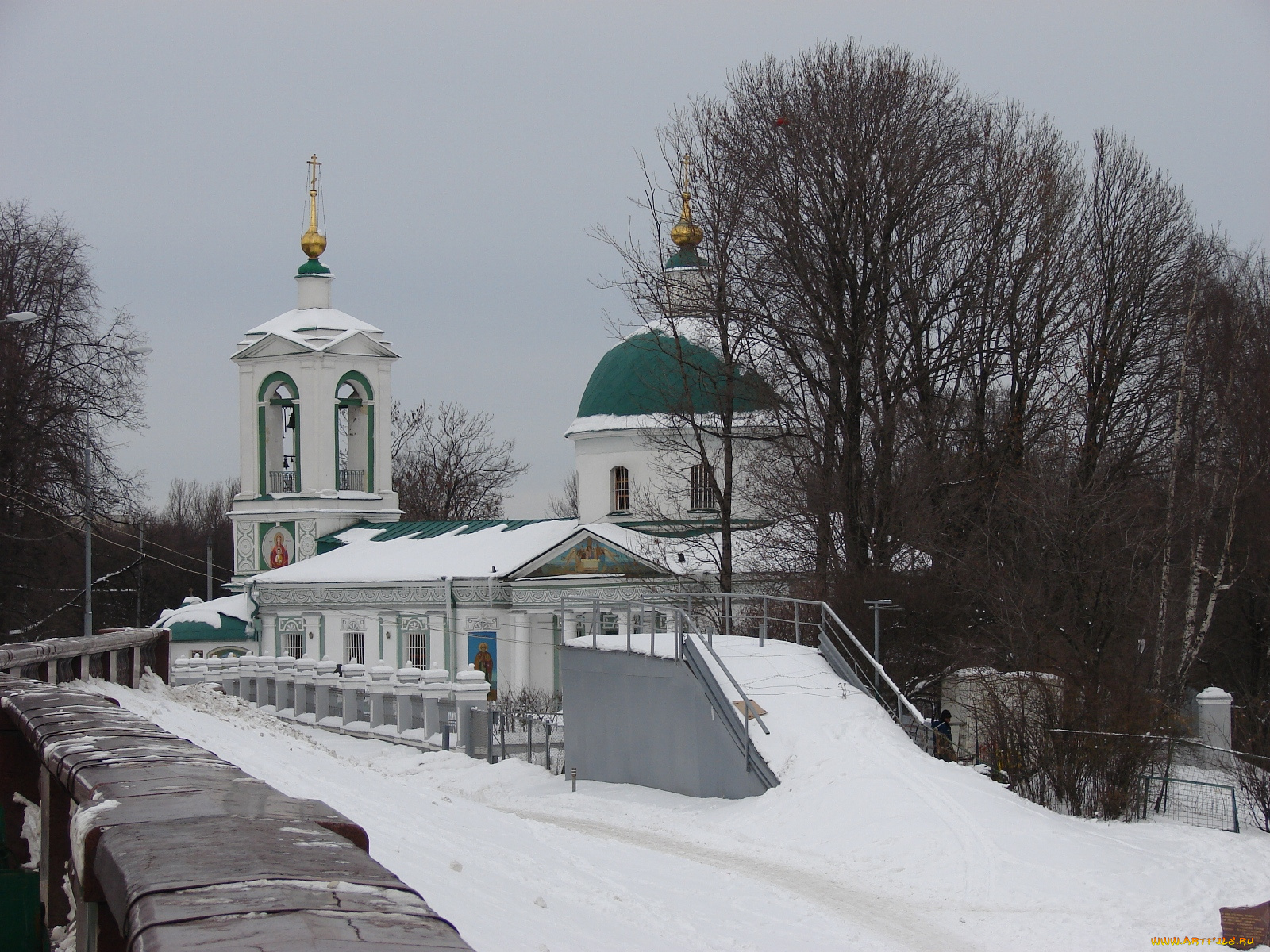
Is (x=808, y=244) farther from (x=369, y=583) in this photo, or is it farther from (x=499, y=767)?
(x=369, y=583)

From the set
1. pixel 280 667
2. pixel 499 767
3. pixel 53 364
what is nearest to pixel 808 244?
pixel 499 767

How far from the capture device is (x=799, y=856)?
15750mm

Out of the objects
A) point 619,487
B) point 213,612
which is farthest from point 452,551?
point 213,612

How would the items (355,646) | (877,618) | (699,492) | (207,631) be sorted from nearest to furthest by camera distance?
(877,618)
(699,492)
(355,646)
(207,631)

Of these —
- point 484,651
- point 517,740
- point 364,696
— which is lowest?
point 517,740

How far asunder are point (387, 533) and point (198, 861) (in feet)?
154

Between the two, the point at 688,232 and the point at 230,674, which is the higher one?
the point at 688,232

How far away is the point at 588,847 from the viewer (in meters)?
14.6

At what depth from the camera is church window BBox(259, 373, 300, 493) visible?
165ft

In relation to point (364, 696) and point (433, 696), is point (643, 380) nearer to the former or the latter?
point (364, 696)

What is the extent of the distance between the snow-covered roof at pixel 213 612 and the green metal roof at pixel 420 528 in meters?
3.01

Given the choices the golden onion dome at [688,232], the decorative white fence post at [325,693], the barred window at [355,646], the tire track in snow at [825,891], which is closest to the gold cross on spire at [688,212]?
the golden onion dome at [688,232]

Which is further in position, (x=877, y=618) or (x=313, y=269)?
(x=313, y=269)

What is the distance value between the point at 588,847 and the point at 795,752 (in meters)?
4.89
